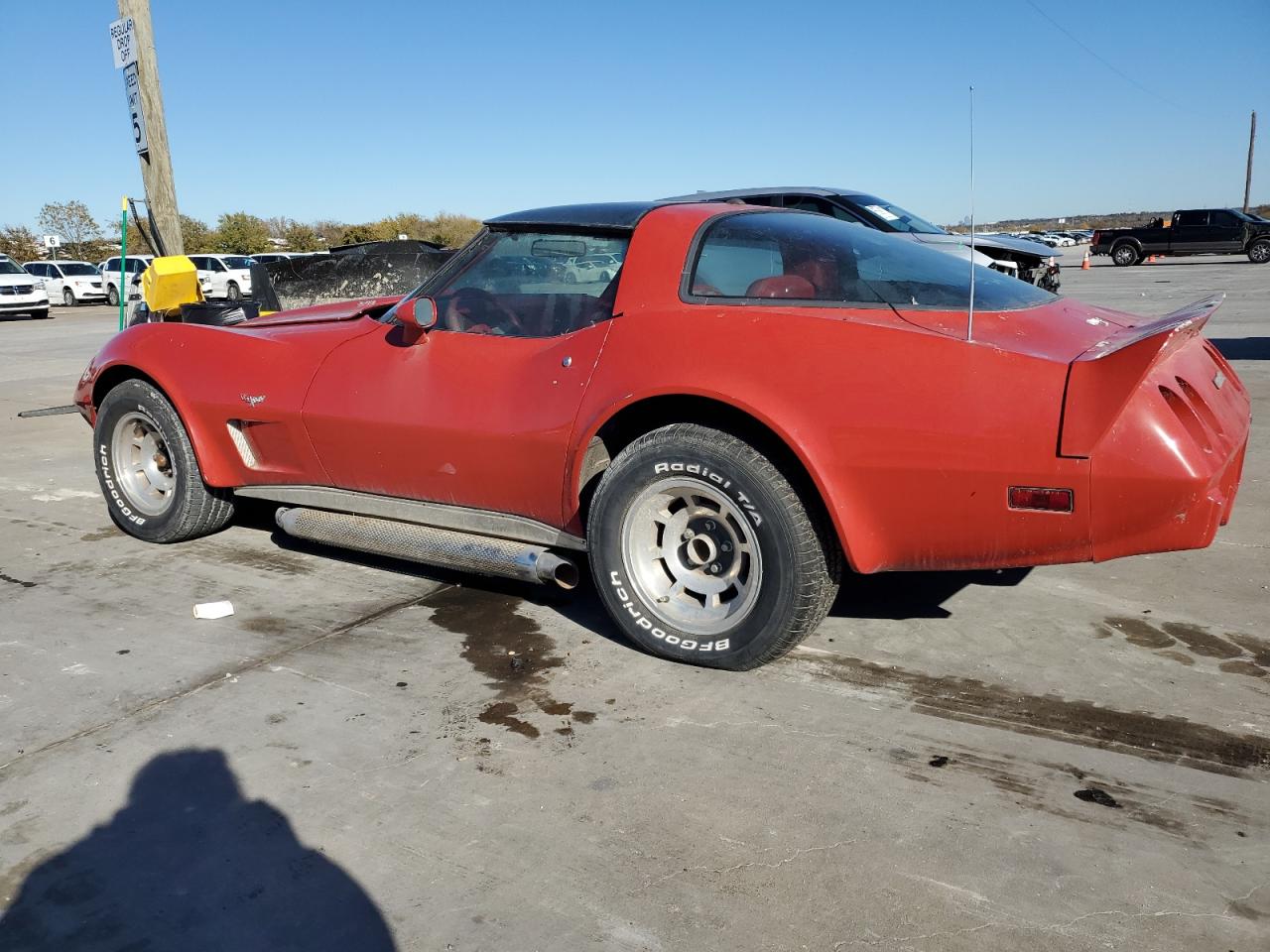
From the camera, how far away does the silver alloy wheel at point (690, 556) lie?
3355 mm

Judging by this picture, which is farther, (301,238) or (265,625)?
(301,238)

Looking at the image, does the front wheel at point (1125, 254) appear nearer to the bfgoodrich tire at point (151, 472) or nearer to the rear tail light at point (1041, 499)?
the bfgoodrich tire at point (151, 472)

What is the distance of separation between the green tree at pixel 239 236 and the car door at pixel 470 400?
160 feet

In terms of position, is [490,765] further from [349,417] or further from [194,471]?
[194,471]

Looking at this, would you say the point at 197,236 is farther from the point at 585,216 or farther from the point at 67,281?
the point at 585,216

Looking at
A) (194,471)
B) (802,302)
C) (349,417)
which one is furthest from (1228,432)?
(194,471)

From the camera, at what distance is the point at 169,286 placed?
7141 millimetres

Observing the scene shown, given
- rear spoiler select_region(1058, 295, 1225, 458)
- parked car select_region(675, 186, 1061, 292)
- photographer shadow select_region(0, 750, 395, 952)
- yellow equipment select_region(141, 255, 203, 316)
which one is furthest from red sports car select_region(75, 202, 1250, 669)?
parked car select_region(675, 186, 1061, 292)

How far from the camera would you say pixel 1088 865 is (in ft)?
7.60

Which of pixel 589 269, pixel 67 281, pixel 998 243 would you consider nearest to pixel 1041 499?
pixel 589 269

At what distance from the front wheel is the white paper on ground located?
36029mm

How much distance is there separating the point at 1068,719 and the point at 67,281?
35.2m

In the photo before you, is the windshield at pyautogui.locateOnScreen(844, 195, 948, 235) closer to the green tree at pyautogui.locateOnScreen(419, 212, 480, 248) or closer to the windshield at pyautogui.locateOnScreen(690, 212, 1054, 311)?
the windshield at pyautogui.locateOnScreen(690, 212, 1054, 311)

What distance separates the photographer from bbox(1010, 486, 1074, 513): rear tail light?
9.37ft
